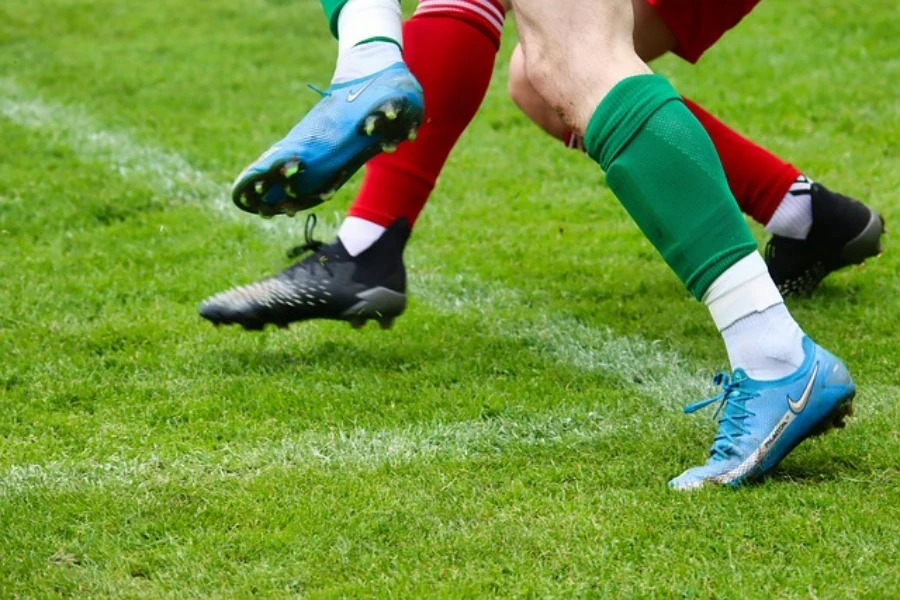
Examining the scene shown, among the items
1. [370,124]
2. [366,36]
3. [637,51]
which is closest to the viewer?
[370,124]

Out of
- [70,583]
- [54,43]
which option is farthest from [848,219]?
[54,43]

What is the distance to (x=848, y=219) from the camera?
3.38m

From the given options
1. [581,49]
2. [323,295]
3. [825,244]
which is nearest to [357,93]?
[581,49]

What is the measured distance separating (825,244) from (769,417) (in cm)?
118

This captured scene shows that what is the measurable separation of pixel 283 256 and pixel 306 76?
258 centimetres

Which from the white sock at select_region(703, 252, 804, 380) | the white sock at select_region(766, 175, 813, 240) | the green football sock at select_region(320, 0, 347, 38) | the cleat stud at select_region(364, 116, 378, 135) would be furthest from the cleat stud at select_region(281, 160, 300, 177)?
the white sock at select_region(766, 175, 813, 240)

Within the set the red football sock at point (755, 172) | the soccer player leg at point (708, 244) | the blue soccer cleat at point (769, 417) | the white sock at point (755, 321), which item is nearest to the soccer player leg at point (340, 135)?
the soccer player leg at point (708, 244)

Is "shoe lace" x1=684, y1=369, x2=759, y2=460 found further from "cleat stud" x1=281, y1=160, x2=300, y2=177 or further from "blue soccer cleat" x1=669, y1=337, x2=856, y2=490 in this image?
"cleat stud" x1=281, y1=160, x2=300, y2=177

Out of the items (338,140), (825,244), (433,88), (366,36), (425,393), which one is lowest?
(425,393)

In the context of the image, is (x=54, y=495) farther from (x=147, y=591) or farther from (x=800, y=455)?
(x=800, y=455)

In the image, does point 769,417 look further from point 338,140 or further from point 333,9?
point 333,9

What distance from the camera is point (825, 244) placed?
11.2 feet

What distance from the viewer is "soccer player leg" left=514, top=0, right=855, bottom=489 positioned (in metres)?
2.35

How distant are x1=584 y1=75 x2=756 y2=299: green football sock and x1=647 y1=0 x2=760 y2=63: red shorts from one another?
840 millimetres
